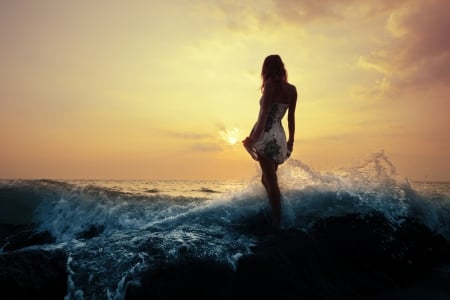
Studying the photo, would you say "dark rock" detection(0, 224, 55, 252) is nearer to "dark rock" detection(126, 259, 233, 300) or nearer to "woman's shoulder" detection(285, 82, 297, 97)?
"dark rock" detection(126, 259, 233, 300)

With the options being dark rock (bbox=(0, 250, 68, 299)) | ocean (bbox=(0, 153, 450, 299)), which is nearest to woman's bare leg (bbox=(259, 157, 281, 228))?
ocean (bbox=(0, 153, 450, 299))

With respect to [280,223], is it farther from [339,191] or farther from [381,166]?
[381,166]

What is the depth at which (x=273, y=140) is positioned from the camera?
5.42m

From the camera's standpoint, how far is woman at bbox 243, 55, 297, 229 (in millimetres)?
5320

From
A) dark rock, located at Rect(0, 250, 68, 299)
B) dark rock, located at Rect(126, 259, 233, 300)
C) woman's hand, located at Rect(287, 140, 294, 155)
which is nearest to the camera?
dark rock, located at Rect(0, 250, 68, 299)

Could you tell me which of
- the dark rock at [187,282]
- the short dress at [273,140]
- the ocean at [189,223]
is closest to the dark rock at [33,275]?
the ocean at [189,223]

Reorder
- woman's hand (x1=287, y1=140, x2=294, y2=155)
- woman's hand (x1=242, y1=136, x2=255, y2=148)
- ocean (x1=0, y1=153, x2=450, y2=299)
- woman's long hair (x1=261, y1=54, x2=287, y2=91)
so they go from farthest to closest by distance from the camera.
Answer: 1. woman's hand (x1=287, y1=140, x2=294, y2=155)
2. woman's hand (x1=242, y1=136, x2=255, y2=148)
3. woman's long hair (x1=261, y1=54, x2=287, y2=91)
4. ocean (x1=0, y1=153, x2=450, y2=299)

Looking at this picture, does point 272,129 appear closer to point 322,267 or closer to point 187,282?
point 322,267

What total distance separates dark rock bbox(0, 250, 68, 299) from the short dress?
2916 mm

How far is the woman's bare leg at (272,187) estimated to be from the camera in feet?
17.4

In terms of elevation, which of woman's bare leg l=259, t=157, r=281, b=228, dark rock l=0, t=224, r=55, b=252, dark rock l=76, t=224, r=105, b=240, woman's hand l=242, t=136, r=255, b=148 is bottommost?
dark rock l=0, t=224, r=55, b=252

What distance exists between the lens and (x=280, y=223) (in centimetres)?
538

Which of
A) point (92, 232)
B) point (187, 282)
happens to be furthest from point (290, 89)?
point (92, 232)

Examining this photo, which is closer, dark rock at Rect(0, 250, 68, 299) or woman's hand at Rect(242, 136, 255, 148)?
dark rock at Rect(0, 250, 68, 299)
